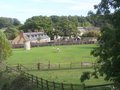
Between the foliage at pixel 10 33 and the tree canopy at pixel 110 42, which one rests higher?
the tree canopy at pixel 110 42

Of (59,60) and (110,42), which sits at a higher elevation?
(110,42)

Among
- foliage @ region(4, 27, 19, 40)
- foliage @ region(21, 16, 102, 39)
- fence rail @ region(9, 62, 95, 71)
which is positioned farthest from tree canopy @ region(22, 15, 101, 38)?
fence rail @ region(9, 62, 95, 71)

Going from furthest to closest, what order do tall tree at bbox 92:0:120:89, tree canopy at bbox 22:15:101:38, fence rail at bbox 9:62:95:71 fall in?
tree canopy at bbox 22:15:101:38
fence rail at bbox 9:62:95:71
tall tree at bbox 92:0:120:89

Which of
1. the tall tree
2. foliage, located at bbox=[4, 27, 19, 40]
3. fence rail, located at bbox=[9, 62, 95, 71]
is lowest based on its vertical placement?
fence rail, located at bbox=[9, 62, 95, 71]

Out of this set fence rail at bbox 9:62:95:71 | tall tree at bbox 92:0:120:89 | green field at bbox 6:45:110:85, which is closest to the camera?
tall tree at bbox 92:0:120:89

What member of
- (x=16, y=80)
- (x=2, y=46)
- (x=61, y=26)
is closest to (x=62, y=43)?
(x=61, y=26)

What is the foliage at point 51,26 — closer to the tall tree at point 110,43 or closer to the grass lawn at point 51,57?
the grass lawn at point 51,57

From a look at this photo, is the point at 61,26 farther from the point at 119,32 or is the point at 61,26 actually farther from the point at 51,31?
the point at 119,32

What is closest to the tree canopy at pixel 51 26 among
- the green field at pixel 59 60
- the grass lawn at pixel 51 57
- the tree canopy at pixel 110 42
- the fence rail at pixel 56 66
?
the grass lawn at pixel 51 57

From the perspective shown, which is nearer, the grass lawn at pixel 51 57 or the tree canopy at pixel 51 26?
the grass lawn at pixel 51 57

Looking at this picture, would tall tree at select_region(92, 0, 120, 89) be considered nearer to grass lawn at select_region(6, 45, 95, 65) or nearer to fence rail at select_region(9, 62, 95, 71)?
fence rail at select_region(9, 62, 95, 71)

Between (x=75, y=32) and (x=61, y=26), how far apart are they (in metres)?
7.06

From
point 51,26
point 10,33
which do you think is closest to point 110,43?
point 10,33

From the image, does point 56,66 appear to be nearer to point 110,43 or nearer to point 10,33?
point 110,43
